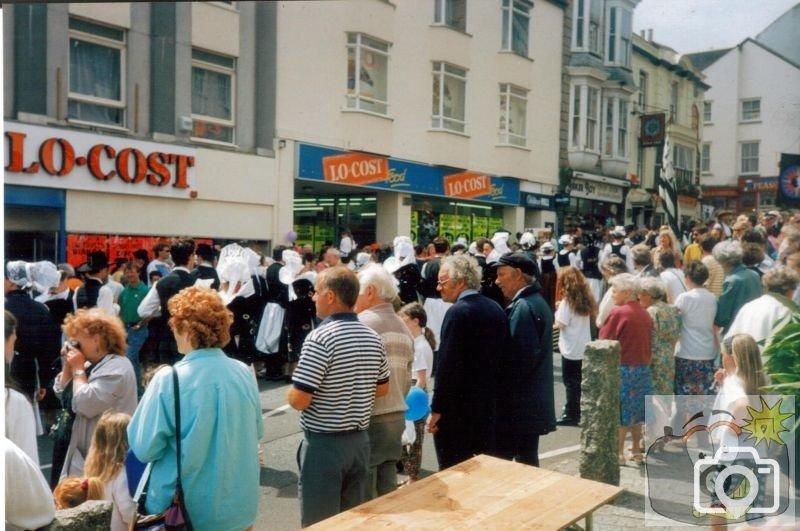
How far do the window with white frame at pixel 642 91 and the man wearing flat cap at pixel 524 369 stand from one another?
126cm

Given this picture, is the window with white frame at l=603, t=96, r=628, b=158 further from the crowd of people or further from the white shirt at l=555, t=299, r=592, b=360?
the white shirt at l=555, t=299, r=592, b=360

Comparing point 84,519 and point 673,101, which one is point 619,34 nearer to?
point 673,101

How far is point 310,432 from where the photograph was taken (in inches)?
117

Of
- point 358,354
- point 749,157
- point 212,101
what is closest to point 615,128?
point 749,157

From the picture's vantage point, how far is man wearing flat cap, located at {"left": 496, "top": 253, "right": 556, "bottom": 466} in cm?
382

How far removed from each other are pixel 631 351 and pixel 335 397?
8.78 ft

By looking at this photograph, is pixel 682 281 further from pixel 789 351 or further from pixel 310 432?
pixel 310 432

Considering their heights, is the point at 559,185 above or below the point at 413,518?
above

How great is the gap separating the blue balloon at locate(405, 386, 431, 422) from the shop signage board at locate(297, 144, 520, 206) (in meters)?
1.33

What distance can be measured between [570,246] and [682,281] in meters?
1.05

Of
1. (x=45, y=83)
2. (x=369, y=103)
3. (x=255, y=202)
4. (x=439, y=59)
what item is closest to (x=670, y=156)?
(x=439, y=59)

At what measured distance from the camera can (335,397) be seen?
2.91 metres

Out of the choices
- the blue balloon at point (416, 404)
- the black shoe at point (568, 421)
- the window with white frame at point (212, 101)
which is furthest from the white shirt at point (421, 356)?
the window with white frame at point (212, 101)

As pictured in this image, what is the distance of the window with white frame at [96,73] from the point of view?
6.20m
